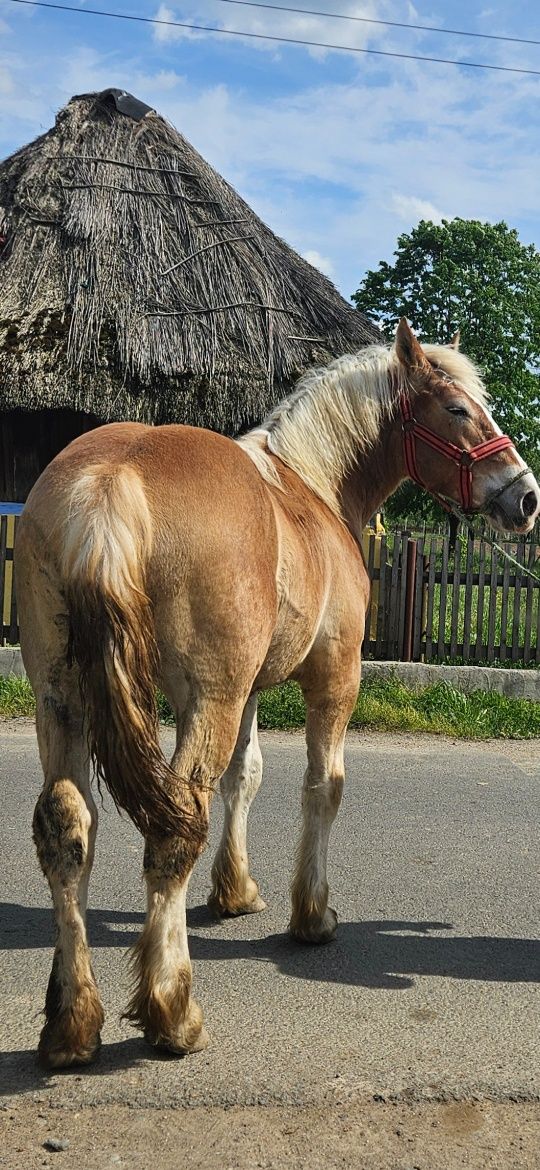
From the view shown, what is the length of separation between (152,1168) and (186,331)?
33.9ft

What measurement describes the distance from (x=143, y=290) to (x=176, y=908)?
1029 centimetres

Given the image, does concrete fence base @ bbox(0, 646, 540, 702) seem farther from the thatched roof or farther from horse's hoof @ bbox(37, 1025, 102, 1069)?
horse's hoof @ bbox(37, 1025, 102, 1069)

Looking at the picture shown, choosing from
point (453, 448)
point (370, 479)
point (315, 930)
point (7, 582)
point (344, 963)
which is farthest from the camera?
point (7, 582)

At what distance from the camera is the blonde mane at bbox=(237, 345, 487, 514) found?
12.5 ft

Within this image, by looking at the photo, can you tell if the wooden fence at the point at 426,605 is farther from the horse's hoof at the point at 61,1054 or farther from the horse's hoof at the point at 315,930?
the horse's hoof at the point at 61,1054

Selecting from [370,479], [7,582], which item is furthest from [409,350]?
[7,582]

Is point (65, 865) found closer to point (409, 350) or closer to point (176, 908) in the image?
point (176, 908)

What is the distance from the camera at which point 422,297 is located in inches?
1455

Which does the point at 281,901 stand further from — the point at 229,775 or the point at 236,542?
the point at 236,542

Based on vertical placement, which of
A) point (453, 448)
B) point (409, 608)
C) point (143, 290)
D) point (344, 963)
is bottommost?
point (344, 963)

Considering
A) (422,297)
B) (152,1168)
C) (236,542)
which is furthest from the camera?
(422,297)

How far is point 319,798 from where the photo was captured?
3.71 m

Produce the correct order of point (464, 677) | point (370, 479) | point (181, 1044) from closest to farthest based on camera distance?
point (181, 1044) → point (370, 479) → point (464, 677)

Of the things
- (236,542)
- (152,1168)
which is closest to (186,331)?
(236,542)
